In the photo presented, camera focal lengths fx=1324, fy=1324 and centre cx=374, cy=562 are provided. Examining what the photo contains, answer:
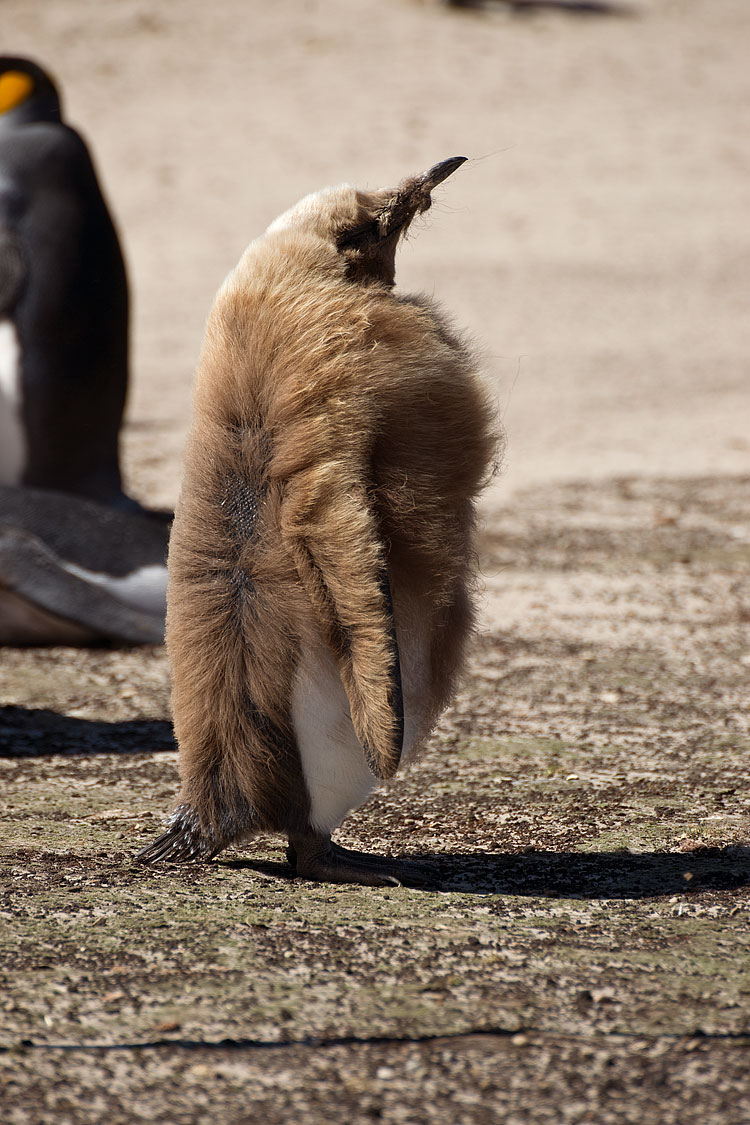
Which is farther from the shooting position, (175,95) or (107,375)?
(175,95)

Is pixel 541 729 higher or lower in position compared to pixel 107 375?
lower

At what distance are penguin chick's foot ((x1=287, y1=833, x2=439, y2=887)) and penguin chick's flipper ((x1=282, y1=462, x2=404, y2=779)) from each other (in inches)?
11.8

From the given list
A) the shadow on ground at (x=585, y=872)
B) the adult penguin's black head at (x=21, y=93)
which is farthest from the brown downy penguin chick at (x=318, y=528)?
the adult penguin's black head at (x=21, y=93)

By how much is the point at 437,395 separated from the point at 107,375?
11.9ft

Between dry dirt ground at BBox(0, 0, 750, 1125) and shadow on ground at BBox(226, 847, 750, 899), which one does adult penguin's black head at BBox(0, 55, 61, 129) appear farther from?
shadow on ground at BBox(226, 847, 750, 899)

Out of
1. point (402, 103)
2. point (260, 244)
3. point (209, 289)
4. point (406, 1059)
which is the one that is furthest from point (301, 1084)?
point (402, 103)

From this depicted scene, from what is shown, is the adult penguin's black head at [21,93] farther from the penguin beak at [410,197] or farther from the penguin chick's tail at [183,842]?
the penguin chick's tail at [183,842]

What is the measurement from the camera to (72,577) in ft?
15.7

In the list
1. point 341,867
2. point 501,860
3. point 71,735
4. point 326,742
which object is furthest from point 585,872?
point 71,735

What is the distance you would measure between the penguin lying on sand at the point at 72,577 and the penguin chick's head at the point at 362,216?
2458 mm

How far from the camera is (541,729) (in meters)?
3.72

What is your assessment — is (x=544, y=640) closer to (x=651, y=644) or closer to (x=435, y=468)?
(x=651, y=644)

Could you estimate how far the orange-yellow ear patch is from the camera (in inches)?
228

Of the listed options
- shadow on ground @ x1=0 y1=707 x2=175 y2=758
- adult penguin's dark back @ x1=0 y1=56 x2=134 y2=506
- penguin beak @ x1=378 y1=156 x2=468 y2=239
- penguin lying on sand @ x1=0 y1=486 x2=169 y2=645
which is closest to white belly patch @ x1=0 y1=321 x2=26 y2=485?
adult penguin's dark back @ x1=0 y1=56 x2=134 y2=506
